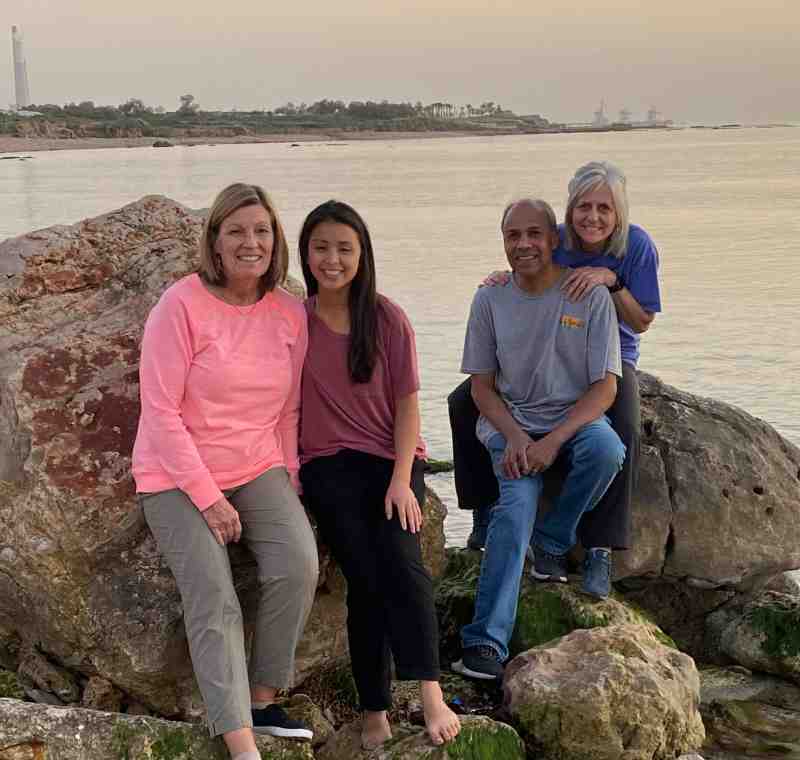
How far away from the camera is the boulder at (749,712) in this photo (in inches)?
217

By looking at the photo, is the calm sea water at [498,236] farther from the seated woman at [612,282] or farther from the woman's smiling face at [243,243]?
the woman's smiling face at [243,243]

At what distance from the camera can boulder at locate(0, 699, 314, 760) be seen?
167 inches

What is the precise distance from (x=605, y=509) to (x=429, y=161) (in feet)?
248

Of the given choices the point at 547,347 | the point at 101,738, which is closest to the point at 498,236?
the point at 547,347

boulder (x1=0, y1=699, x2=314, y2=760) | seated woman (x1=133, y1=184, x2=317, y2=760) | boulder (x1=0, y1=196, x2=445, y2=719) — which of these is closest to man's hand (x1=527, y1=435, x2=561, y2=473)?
boulder (x1=0, y1=196, x2=445, y2=719)

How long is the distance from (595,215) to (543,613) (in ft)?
6.31

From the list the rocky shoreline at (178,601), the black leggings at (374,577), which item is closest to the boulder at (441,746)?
the rocky shoreline at (178,601)

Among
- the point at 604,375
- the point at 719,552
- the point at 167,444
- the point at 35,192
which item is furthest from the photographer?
the point at 35,192

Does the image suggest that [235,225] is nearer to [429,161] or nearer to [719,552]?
[719,552]

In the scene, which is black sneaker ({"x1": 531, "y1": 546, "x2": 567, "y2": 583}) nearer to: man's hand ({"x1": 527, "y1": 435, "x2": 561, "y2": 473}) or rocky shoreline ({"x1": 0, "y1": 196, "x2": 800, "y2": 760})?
rocky shoreline ({"x1": 0, "y1": 196, "x2": 800, "y2": 760})

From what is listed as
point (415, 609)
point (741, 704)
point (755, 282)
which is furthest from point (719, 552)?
point (755, 282)

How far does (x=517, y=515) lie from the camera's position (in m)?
5.34

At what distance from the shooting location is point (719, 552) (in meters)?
6.12

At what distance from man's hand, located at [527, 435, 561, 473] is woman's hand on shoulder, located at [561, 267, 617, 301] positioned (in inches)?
27.2
